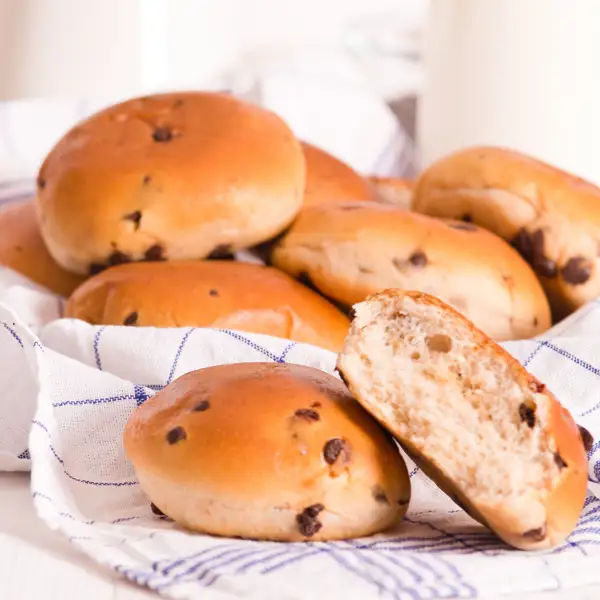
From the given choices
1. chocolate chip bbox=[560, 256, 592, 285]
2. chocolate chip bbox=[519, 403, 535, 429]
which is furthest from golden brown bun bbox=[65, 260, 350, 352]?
chocolate chip bbox=[519, 403, 535, 429]

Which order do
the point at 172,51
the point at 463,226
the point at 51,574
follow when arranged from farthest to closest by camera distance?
the point at 172,51
the point at 463,226
the point at 51,574

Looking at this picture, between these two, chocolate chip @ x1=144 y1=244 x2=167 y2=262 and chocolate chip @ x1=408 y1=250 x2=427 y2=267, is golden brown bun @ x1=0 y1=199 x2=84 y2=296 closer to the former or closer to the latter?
chocolate chip @ x1=144 y1=244 x2=167 y2=262

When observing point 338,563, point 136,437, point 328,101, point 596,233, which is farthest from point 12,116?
point 338,563

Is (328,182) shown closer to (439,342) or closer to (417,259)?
(417,259)

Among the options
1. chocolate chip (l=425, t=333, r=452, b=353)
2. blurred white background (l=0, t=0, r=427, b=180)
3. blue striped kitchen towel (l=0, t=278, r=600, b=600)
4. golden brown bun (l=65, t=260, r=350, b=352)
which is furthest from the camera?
blurred white background (l=0, t=0, r=427, b=180)

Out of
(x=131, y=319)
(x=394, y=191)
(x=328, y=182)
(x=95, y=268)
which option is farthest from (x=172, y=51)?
(x=131, y=319)

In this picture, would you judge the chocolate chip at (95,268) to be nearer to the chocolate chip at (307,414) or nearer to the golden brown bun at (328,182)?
the golden brown bun at (328,182)
